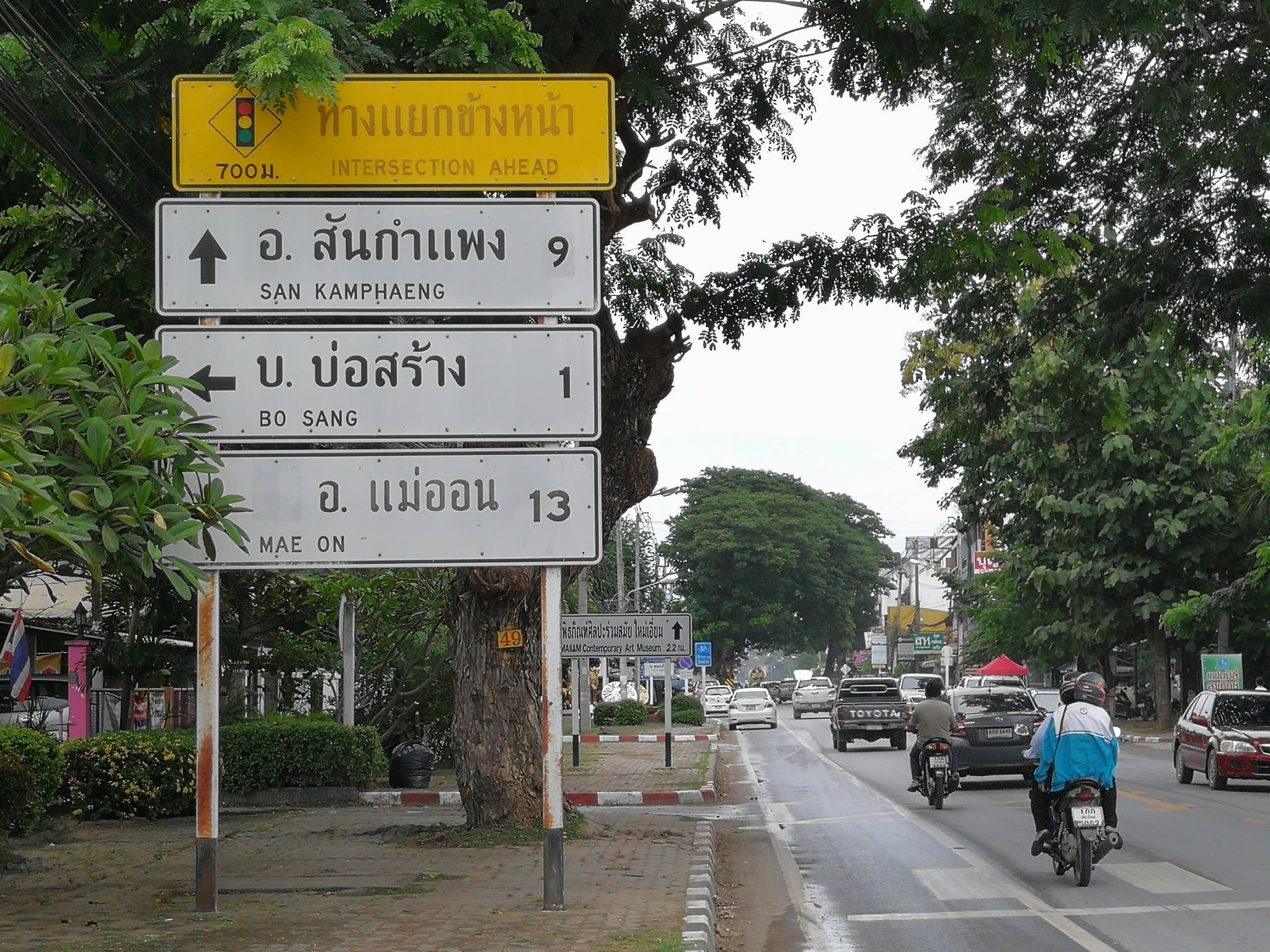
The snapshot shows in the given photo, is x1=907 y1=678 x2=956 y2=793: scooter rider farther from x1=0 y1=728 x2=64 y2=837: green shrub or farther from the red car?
x1=0 y1=728 x2=64 y2=837: green shrub

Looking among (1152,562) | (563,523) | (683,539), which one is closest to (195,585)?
(563,523)

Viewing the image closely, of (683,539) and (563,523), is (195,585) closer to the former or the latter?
(563,523)

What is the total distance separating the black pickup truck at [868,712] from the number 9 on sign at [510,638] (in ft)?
71.5

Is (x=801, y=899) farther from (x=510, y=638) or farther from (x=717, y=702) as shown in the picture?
(x=717, y=702)

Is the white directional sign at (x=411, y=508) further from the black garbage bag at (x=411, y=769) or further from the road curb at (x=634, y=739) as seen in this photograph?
the road curb at (x=634, y=739)

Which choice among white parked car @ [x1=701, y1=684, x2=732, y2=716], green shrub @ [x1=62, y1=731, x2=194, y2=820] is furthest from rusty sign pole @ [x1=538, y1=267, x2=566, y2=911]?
white parked car @ [x1=701, y1=684, x2=732, y2=716]

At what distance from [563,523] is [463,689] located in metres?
5.36

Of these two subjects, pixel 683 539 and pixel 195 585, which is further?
pixel 683 539

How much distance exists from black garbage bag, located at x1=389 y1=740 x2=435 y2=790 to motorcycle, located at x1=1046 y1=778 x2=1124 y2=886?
1100 cm

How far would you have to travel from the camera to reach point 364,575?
71.9ft

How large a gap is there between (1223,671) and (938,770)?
18.5 m

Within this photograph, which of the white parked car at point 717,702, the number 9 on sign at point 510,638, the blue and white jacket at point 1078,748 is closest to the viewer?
the blue and white jacket at point 1078,748

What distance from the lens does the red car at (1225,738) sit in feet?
67.9

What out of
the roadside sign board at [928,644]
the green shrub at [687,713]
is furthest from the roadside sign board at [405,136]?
the roadside sign board at [928,644]
